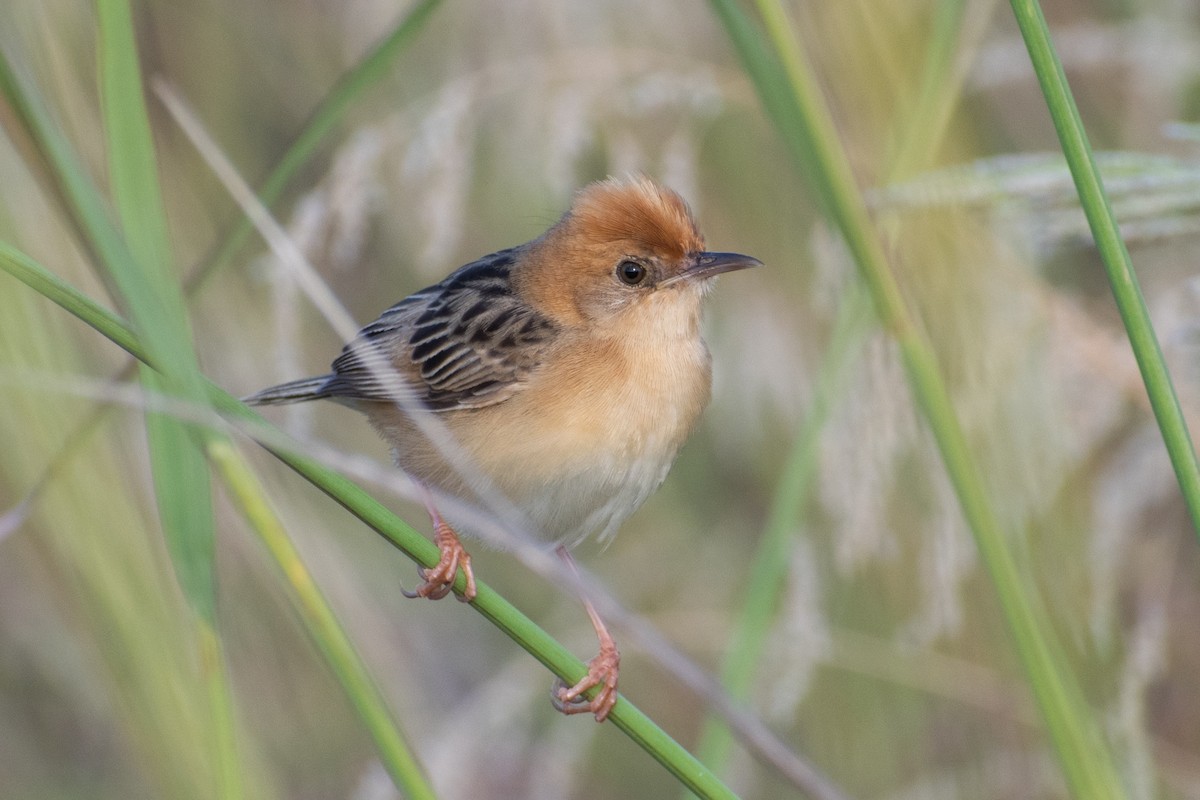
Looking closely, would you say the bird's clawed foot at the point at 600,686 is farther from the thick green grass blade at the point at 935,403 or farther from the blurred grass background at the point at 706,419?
the thick green grass blade at the point at 935,403

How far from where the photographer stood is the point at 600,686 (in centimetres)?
286

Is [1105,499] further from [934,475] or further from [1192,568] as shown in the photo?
[1192,568]

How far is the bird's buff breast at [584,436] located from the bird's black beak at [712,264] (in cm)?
15

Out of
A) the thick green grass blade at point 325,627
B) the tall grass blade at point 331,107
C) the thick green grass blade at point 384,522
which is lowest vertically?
the thick green grass blade at point 325,627

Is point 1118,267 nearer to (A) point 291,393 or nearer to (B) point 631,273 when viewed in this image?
(B) point 631,273

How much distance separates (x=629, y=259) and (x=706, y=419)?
122cm

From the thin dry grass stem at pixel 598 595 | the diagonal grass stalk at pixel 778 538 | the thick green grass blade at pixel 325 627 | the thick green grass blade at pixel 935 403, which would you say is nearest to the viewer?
the thick green grass blade at pixel 325 627

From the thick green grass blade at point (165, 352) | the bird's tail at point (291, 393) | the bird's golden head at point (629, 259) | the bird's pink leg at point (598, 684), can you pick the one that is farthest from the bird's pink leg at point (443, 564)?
the thick green grass blade at point (165, 352)

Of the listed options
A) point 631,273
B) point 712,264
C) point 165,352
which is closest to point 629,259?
point 631,273

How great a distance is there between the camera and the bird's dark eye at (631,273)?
119 inches

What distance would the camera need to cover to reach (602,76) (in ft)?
11.0

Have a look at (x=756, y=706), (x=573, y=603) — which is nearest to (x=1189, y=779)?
(x=756, y=706)

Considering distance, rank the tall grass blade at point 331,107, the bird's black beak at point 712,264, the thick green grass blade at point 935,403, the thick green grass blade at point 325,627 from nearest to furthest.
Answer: the thick green grass blade at point 325,627 → the thick green grass blade at point 935,403 → the tall grass blade at point 331,107 → the bird's black beak at point 712,264

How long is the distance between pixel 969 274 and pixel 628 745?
204cm
